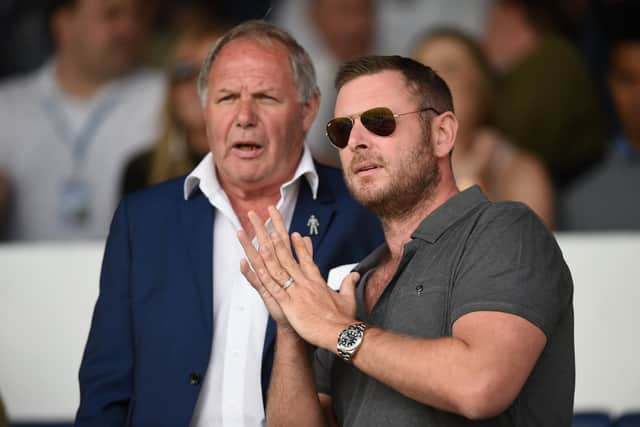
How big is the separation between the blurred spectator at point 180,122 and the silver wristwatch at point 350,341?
3.03m

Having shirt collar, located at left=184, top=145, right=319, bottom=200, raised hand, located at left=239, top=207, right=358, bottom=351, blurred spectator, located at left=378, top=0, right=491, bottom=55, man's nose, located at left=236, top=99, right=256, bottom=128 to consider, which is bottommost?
raised hand, located at left=239, top=207, right=358, bottom=351

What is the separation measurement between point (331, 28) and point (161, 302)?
272cm

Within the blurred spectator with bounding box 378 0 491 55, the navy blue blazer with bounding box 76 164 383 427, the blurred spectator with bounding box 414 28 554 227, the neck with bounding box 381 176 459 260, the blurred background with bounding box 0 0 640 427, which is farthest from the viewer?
the blurred spectator with bounding box 378 0 491 55

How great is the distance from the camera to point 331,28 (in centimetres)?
518

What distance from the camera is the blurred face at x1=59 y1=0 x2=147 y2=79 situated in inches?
205

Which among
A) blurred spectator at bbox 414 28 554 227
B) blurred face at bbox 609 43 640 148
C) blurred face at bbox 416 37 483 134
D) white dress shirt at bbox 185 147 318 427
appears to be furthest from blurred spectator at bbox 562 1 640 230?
white dress shirt at bbox 185 147 318 427

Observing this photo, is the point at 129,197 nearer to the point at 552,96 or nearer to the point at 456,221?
the point at 456,221

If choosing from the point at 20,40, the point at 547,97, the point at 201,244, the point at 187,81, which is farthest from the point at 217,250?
the point at 20,40

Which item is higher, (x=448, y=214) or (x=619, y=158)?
(x=448, y=214)

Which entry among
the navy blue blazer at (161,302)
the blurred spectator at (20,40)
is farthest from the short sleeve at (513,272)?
the blurred spectator at (20,40)

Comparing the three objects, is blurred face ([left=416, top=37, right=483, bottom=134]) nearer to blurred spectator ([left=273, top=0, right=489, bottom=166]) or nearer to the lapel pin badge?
blurred spectator ([left=273, top=0, right=489, bottom=166])

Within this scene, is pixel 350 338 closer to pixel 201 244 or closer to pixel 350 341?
pixel 350 341

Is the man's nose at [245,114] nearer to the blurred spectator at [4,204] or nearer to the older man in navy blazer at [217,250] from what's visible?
the older man in navy blazer at [217,250]

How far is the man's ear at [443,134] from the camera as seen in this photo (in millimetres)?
2377
